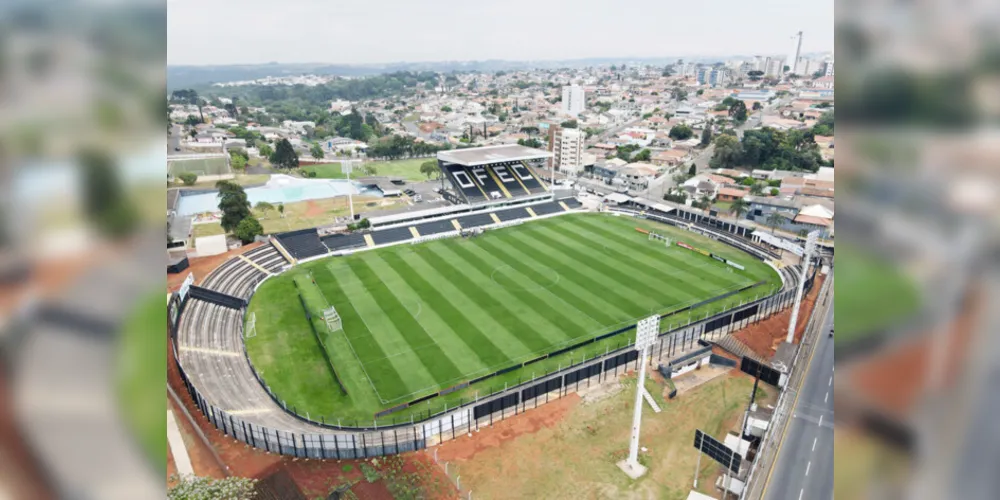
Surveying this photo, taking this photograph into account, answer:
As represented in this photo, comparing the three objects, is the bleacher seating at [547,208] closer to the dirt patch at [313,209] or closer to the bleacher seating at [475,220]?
the bleacher seating at [475,220]

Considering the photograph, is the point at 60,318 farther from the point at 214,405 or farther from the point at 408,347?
the point at 408,347

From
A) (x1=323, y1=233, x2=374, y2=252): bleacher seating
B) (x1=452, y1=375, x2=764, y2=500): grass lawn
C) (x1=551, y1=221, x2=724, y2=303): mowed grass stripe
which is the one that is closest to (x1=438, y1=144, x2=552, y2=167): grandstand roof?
(x1=551, y1=221, x2=724, y2=303): mowed grass stripe

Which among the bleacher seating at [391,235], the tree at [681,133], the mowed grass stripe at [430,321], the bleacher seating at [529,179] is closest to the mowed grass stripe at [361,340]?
the mowed grass stripe at [430,321]

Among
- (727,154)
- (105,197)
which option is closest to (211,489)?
(105,197)

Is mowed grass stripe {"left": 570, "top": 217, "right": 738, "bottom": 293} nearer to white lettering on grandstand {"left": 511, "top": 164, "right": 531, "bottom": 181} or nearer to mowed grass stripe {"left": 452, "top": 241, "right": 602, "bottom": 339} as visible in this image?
mowed grass stripe {"left": 452, "top": 241, "right": 602, "bottom": 339}

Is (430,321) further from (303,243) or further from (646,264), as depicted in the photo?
(646,264)
